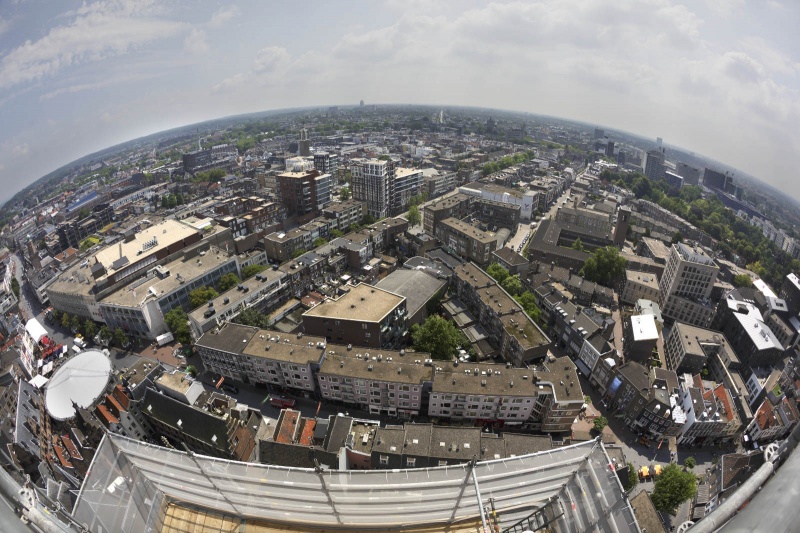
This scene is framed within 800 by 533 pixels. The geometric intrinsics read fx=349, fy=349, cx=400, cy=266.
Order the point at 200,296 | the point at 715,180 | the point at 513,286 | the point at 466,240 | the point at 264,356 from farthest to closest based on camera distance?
the point at 715,180 → the point at 466,240 → the point at 513,286 → the point at 200,296 → the point at 264,356

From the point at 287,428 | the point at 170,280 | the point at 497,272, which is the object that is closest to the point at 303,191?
the point at 170,280

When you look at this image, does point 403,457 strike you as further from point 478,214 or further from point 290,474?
point 478,214

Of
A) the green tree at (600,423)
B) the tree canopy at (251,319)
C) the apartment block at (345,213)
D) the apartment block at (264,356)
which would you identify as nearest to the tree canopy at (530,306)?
the green tree at (600,423)

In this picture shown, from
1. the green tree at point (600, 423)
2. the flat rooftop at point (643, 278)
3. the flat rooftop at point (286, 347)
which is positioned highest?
the flat rooftop at point (643, 278)

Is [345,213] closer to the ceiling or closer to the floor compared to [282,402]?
closer to the ceiling

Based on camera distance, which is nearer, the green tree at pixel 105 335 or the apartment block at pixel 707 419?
the apartment block at pixel 707 419

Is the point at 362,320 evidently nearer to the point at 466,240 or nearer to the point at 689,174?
the point at 466,240

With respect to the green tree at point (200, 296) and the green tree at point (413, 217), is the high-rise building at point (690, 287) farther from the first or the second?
the green tree at point (200, 296)
